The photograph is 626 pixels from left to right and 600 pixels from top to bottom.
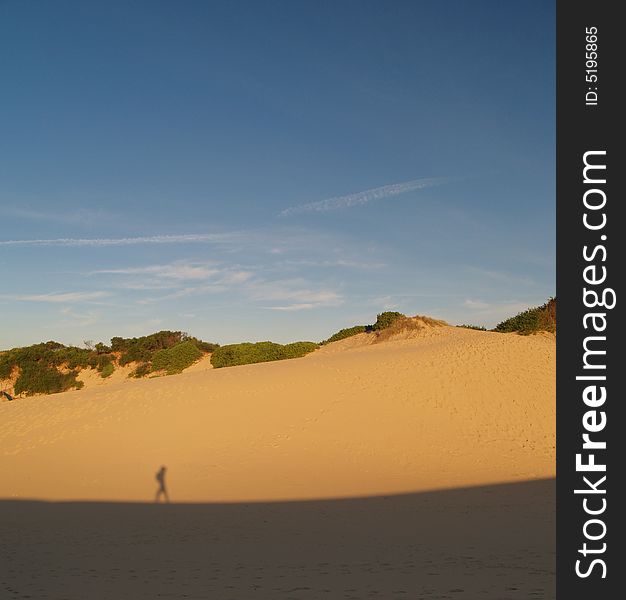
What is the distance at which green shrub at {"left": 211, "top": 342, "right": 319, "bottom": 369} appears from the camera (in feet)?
161

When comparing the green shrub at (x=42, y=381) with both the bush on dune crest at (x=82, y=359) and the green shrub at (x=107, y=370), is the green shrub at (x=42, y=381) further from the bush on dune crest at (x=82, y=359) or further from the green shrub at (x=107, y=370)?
the green shrub at (x=107, y=370)

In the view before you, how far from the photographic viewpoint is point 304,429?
→ 2298 centimetres

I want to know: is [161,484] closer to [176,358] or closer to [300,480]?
[300,480]

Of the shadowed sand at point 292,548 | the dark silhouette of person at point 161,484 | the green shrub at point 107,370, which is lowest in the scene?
the dark silhouette of person at point 161,484

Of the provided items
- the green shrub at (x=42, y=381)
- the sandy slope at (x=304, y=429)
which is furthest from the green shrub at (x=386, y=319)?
the green shrub at (x=42, y=381)

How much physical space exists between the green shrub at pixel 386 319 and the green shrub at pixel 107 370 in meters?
25.7

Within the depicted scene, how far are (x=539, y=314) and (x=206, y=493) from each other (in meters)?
32.4

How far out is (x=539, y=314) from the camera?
4219 centimetres

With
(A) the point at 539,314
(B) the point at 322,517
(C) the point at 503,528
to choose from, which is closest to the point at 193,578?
(B) the point at 322,517

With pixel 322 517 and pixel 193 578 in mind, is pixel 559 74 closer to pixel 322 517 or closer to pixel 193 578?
pixel 193 578

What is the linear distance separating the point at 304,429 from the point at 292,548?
12.0 m

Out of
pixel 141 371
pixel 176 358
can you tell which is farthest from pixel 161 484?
pixel 141 371

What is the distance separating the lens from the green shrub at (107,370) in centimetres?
5403

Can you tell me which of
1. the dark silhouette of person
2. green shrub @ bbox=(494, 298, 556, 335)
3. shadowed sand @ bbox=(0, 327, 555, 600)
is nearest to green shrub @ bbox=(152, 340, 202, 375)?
shadowed sand @ bbox=(0, 327, 555, 600)
